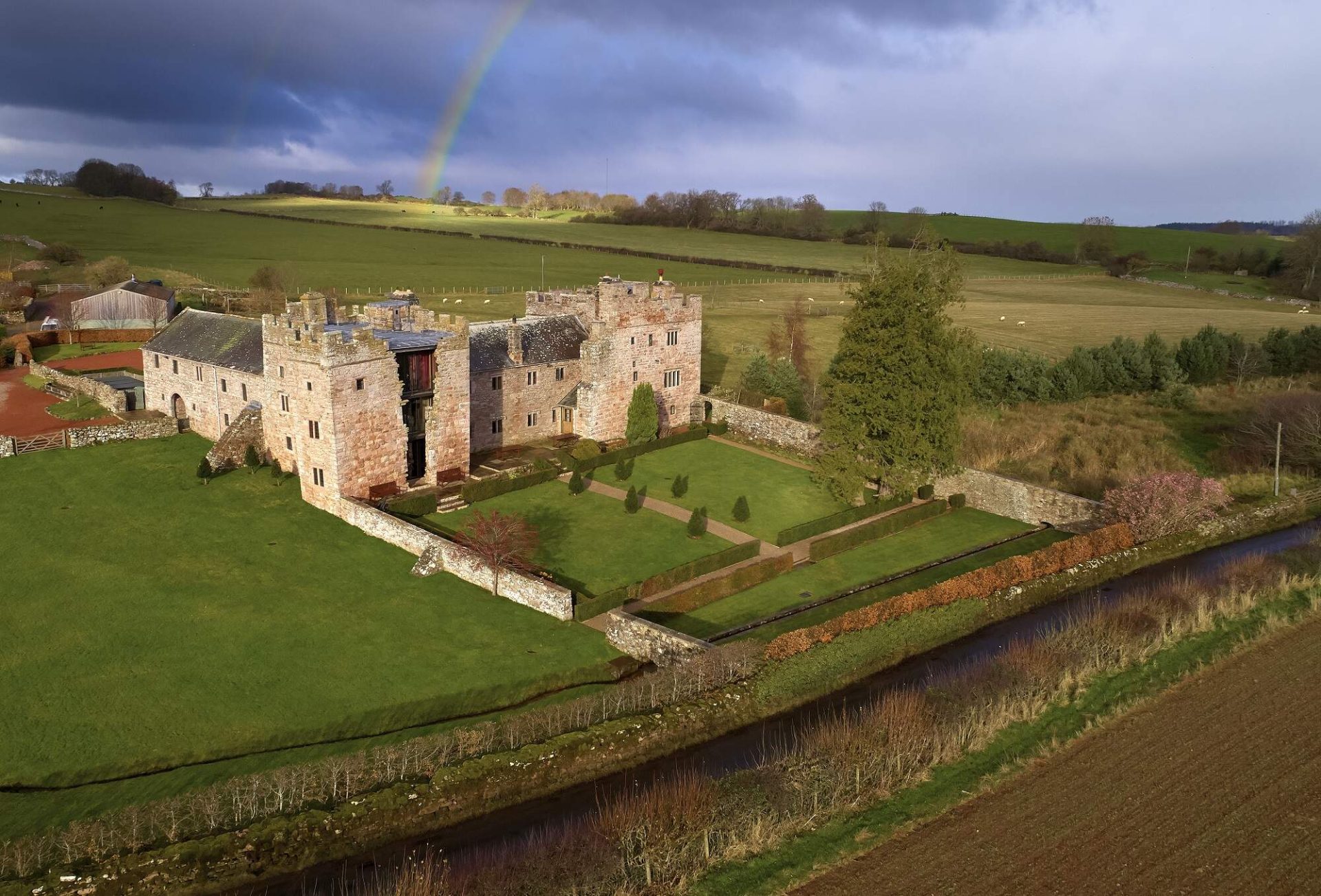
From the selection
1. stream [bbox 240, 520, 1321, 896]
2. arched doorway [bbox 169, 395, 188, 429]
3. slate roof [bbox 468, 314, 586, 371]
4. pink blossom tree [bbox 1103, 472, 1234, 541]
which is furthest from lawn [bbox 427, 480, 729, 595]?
arched doorway [bbox 169, 395, 188, 429]

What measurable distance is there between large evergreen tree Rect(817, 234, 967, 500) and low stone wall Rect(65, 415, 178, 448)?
35.5 metres

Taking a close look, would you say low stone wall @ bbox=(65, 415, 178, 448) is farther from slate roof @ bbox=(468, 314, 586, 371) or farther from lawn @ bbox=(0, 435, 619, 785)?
Result: slate roof @ bbox=(468, 314, 586, 371)

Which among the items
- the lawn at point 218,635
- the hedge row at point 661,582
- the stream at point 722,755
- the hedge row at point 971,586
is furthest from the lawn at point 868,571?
the lawn at point 218,635

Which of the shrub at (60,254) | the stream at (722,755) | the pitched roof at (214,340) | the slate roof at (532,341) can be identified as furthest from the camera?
the shrub at (60,254)

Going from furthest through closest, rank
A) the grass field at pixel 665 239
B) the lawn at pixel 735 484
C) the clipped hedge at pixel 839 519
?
the grass field at pixel 665 239 < the lawn at pixel 735 484 < the clipped hedge at pixel 839 519

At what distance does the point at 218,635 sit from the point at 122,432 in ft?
73.3

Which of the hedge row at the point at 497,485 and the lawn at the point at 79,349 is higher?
the lawn at the point at 79,349

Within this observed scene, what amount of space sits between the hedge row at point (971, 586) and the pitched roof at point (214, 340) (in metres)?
32.0

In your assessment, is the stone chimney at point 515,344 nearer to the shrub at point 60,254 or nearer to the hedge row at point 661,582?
the hedge row at point 661,582

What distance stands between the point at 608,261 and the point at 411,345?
97.6m

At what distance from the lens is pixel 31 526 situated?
130 feet

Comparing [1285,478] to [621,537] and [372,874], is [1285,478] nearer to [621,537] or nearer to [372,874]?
[621,537]

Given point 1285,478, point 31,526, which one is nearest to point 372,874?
point 31,526

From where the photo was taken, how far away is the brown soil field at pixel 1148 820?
20781 mm
